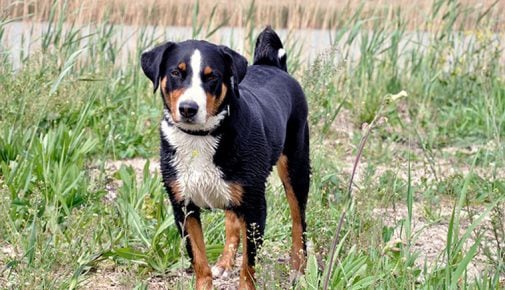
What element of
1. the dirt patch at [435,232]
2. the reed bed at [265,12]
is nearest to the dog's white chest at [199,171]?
the dirt patch at [435,232]

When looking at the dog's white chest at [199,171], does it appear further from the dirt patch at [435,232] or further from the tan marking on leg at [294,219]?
the dirt patch at [435,232]

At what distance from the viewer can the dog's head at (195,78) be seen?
3.75 m

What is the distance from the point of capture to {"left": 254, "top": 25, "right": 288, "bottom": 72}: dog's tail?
16.4 feet

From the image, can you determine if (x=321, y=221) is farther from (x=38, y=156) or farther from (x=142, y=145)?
(x=142, y=145)

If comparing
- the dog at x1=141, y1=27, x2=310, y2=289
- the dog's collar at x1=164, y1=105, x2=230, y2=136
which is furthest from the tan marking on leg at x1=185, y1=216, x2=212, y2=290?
the dog's collar at x1=164, y1=105, x2=230, y2=136

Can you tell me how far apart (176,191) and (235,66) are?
61 centimetres

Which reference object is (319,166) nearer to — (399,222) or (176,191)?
(399,222)

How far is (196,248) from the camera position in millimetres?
4094

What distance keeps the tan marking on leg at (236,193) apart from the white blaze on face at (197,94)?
33cm

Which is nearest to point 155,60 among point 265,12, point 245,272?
point 245,272

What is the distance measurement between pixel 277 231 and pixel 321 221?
31 cm

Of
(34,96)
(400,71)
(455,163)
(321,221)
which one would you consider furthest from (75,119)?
(400,71)

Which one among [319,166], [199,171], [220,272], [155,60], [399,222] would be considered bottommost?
[220,272]

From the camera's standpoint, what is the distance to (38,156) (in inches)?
205
